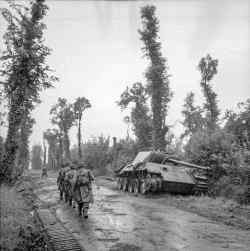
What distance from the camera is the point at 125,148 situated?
115ft

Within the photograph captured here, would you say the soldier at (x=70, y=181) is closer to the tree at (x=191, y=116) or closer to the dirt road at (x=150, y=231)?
the dirt road at (x=150, y=231)

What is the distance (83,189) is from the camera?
31.0 feet

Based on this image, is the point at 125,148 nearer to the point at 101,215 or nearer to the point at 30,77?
the point at 30,77

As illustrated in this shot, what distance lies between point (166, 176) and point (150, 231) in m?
7.69

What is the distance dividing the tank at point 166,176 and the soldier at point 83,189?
591cm

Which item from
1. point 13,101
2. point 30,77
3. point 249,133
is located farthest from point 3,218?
point 249,133

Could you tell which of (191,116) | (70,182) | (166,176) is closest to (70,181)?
(70,182)

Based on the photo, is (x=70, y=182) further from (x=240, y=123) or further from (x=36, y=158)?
(x=36, y=158)

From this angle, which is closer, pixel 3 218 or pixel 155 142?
pixel 3 218

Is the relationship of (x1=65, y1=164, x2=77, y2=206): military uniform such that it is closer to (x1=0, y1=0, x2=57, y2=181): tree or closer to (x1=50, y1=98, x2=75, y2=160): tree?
(x1=0, y1=0, x2=57, y2=181): tree

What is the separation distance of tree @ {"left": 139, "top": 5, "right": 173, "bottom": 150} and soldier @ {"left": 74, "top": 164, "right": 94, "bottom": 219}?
15112 millimetres

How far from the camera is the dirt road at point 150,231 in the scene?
20.3ft

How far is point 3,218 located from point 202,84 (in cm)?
3128

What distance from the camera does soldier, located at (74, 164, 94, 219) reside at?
30.5ft
